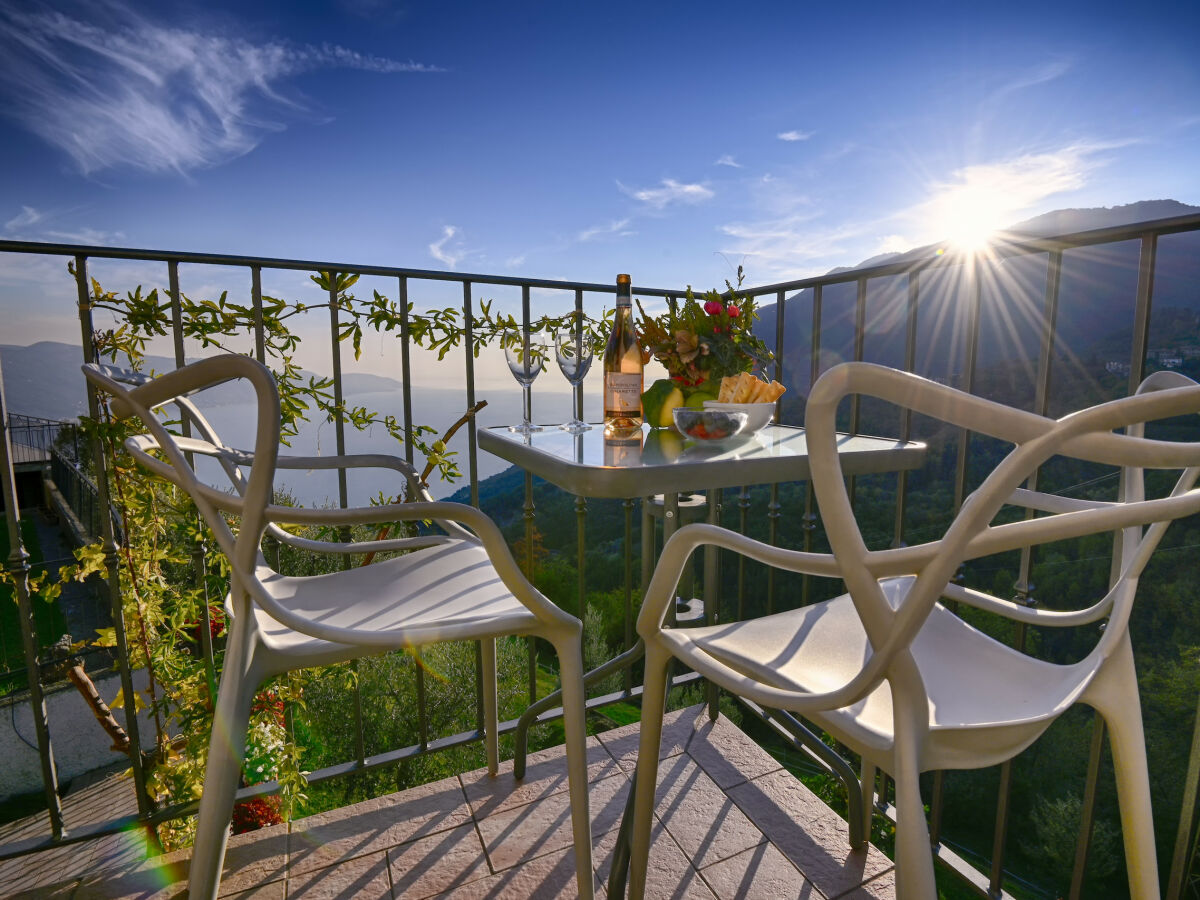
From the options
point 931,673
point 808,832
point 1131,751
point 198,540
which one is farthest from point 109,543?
point 1131,751

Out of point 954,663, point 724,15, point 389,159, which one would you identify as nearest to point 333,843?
point 954,663

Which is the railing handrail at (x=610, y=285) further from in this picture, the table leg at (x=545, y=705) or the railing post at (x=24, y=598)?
the table leg at (x=545, y=705)

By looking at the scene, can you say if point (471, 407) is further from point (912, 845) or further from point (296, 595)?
point (912, 845)

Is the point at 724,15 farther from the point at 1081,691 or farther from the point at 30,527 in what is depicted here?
the point at 30,527

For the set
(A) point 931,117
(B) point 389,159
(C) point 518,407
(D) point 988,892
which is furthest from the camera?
(A) point 931,117

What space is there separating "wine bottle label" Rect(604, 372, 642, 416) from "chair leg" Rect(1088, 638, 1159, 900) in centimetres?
104

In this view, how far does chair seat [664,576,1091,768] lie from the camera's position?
0.70 metres

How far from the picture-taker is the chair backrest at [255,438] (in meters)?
0.69

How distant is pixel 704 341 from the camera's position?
1.50 metres

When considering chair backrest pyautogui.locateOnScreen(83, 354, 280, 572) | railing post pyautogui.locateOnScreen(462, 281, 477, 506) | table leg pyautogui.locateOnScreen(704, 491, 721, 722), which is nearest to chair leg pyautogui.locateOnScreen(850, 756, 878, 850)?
table leg pyautogui.locateOnScreen(704, 491, 721, 722)

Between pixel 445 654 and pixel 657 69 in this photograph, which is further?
pixel 445 654

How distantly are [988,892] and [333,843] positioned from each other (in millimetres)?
1528

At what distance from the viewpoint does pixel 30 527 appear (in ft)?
44.3

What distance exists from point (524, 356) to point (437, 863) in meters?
1.27
